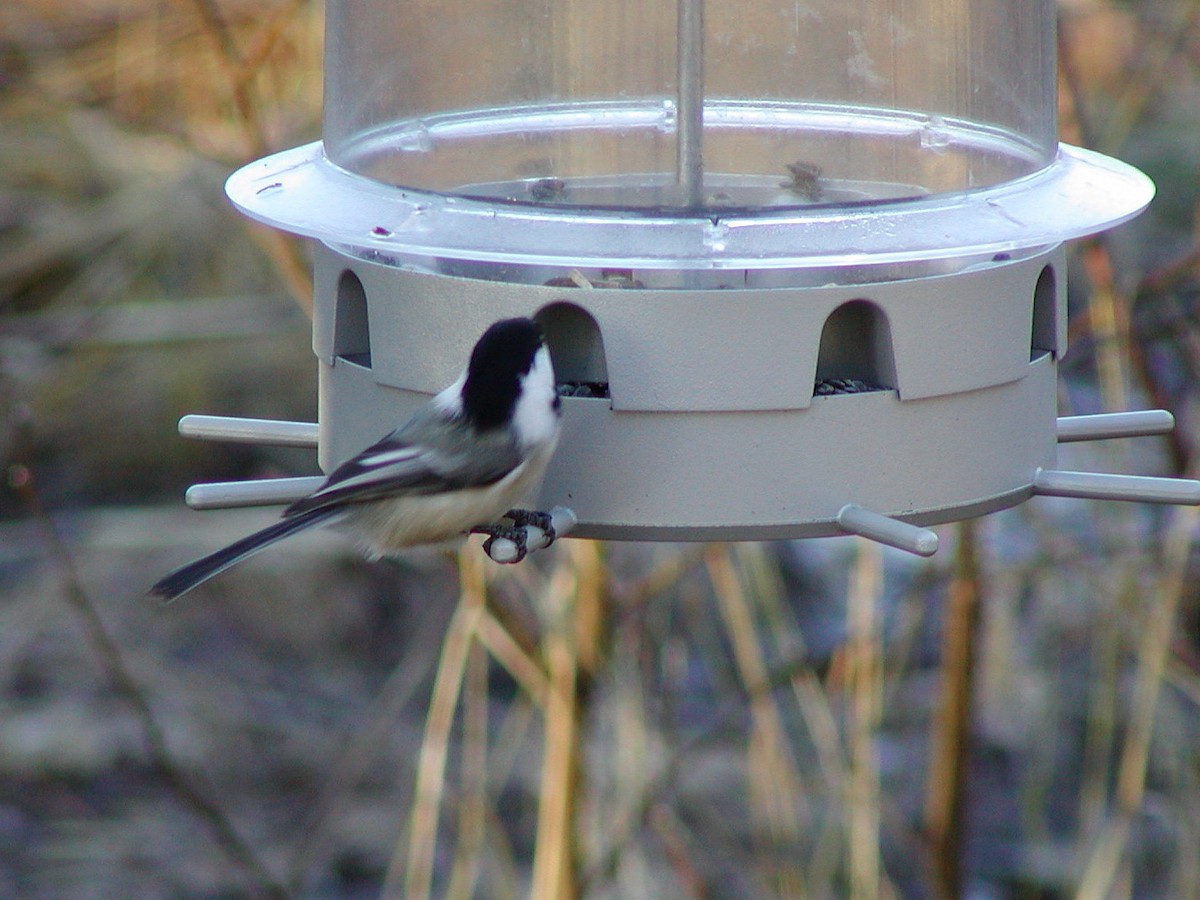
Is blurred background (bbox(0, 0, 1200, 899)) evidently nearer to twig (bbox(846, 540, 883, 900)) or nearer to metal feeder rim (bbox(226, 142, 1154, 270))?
twig (bbox(846, 540, 883, 900))

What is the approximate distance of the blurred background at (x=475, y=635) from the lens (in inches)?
134

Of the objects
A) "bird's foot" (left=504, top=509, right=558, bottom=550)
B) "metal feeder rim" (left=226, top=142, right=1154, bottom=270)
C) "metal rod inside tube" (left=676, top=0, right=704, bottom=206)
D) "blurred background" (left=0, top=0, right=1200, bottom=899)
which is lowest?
"blurred background" (left=0, top=0, right=1200, bottom=899)

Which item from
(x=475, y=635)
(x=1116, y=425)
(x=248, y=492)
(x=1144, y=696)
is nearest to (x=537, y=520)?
(x=248, y=492)

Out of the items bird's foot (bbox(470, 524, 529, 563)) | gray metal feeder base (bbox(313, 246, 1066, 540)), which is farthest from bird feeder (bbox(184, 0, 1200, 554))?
bird's foot (bbox(470, 524, 529, 563))

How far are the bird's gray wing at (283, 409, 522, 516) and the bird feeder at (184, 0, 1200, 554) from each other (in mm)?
69

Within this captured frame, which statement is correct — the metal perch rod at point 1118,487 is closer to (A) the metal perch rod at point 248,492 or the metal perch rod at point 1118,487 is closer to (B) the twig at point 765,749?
(A) the metal perch rod at point 248,492

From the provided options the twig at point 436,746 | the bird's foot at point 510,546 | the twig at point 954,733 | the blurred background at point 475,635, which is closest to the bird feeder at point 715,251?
the bird's foot at point 510,546

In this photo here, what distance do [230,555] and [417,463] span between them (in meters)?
0.27

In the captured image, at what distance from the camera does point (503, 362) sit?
1890 millimetres

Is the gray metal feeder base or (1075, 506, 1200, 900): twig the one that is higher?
the gray metal feeder base

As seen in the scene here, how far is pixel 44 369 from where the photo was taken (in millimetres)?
4949

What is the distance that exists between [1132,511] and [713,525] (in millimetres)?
2383

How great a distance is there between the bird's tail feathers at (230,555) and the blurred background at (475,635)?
1.20m

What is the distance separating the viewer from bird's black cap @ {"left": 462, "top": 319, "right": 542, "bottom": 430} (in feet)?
6.15
